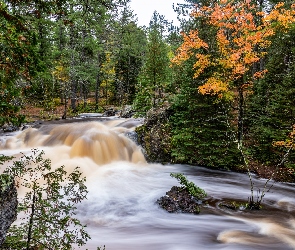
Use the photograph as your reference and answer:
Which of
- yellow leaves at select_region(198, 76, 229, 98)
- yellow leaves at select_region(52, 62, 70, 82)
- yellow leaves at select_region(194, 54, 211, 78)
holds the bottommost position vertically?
yellow leaves at select_region(198, 76, 229, 98)

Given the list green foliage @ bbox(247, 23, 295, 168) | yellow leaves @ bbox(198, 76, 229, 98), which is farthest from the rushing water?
yellow leaves @ bbox(198, 76, 229, 98)

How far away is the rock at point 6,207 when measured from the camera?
3.25 meters

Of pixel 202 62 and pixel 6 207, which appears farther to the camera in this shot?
pixel 202 62

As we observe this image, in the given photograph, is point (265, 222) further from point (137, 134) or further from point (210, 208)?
point (137, 134)

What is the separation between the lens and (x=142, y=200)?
9.33 m

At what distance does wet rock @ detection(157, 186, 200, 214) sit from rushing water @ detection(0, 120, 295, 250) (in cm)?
21

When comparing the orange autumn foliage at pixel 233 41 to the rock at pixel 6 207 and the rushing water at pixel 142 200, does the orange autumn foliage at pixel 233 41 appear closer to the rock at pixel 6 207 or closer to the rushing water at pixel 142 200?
the rushing water at pixel 142 200

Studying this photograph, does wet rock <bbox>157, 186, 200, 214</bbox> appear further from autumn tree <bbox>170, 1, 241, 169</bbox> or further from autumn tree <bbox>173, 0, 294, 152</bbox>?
autumn tree <bbox>170, 1, 241, 169</bbox>

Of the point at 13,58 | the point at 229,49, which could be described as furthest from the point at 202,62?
the point at 13,58

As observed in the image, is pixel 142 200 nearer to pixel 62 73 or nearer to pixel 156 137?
pixel 156 137

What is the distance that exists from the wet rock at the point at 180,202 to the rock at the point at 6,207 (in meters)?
5.47

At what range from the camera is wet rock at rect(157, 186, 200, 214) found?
26.6 ft

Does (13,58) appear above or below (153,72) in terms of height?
below

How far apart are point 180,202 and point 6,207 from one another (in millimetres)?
5904
